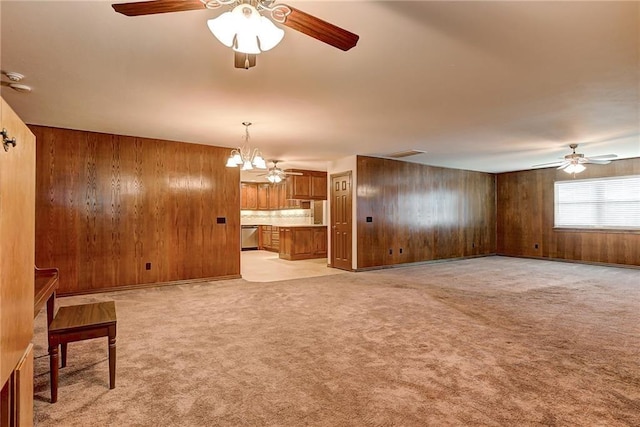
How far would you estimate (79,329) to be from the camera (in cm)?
210

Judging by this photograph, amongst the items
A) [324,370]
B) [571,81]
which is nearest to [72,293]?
[324,370]

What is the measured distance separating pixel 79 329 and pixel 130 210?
138 inches

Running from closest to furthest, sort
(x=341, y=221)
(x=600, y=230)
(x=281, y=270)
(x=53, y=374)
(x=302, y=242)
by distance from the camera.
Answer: (x=53, y=374) < (x=281, y=270) < (x=341, y=221) < (x=600, y=230) < (x=302, y=242)

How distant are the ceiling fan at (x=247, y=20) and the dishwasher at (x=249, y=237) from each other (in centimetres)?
1058

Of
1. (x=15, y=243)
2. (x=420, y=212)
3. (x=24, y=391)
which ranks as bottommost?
(x=24, y=391)

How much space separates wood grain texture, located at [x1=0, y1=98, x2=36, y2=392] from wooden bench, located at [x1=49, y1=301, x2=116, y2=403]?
25.9 inches

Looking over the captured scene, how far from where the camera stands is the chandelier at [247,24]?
4.80 ft

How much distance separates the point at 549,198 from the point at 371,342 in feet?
26.1

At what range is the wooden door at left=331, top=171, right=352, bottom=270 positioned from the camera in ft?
23.5

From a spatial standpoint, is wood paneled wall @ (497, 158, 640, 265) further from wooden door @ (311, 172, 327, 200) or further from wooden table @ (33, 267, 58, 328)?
wooden table @ (33, 267, 58, 328)

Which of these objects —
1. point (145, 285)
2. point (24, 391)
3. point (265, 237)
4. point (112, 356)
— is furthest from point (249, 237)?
point (24, 391)

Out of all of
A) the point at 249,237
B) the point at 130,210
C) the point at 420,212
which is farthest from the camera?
the point at 249,237

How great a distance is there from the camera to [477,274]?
6500 millimetres

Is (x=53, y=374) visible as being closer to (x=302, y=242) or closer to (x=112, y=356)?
(x=112, y=356)
